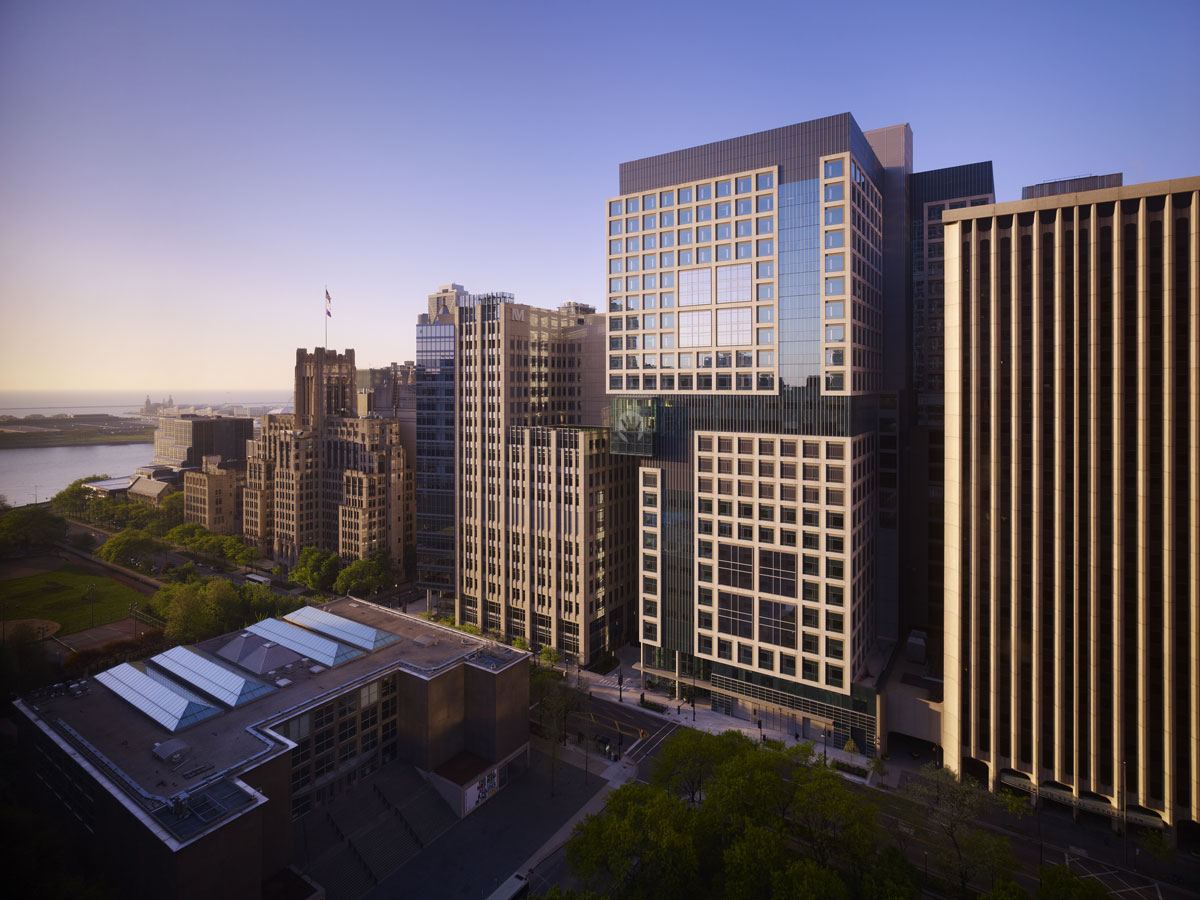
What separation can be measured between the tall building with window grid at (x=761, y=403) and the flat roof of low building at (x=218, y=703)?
2503cm

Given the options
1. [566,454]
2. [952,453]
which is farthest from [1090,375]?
[566,454]

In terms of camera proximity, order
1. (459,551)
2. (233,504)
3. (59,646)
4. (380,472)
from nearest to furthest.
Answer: (59,646), (459,551), (380,472), (233,504)

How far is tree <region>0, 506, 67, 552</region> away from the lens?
3075 cm

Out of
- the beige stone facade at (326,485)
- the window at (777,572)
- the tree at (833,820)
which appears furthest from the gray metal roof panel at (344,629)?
the beige stone facade at (326,485)

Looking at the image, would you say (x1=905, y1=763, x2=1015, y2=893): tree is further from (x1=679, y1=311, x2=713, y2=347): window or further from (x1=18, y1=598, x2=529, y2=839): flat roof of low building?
(x1=679, y1=311, x2=713, y2=347): window

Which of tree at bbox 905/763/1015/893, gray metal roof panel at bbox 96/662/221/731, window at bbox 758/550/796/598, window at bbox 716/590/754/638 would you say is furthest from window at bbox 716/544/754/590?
gray metal roof panel at bbox 96/662/221/731

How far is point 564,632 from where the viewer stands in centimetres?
8719

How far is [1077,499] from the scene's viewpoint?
176 feet

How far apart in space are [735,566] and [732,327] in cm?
2747

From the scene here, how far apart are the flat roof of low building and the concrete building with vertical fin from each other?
150ft

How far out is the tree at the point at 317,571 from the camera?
109m

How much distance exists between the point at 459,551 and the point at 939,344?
7356 centimetres

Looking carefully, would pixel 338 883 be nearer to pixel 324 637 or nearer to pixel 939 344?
pixel 324 637

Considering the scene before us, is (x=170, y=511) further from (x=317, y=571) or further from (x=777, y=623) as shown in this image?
(x=777, y=623)
